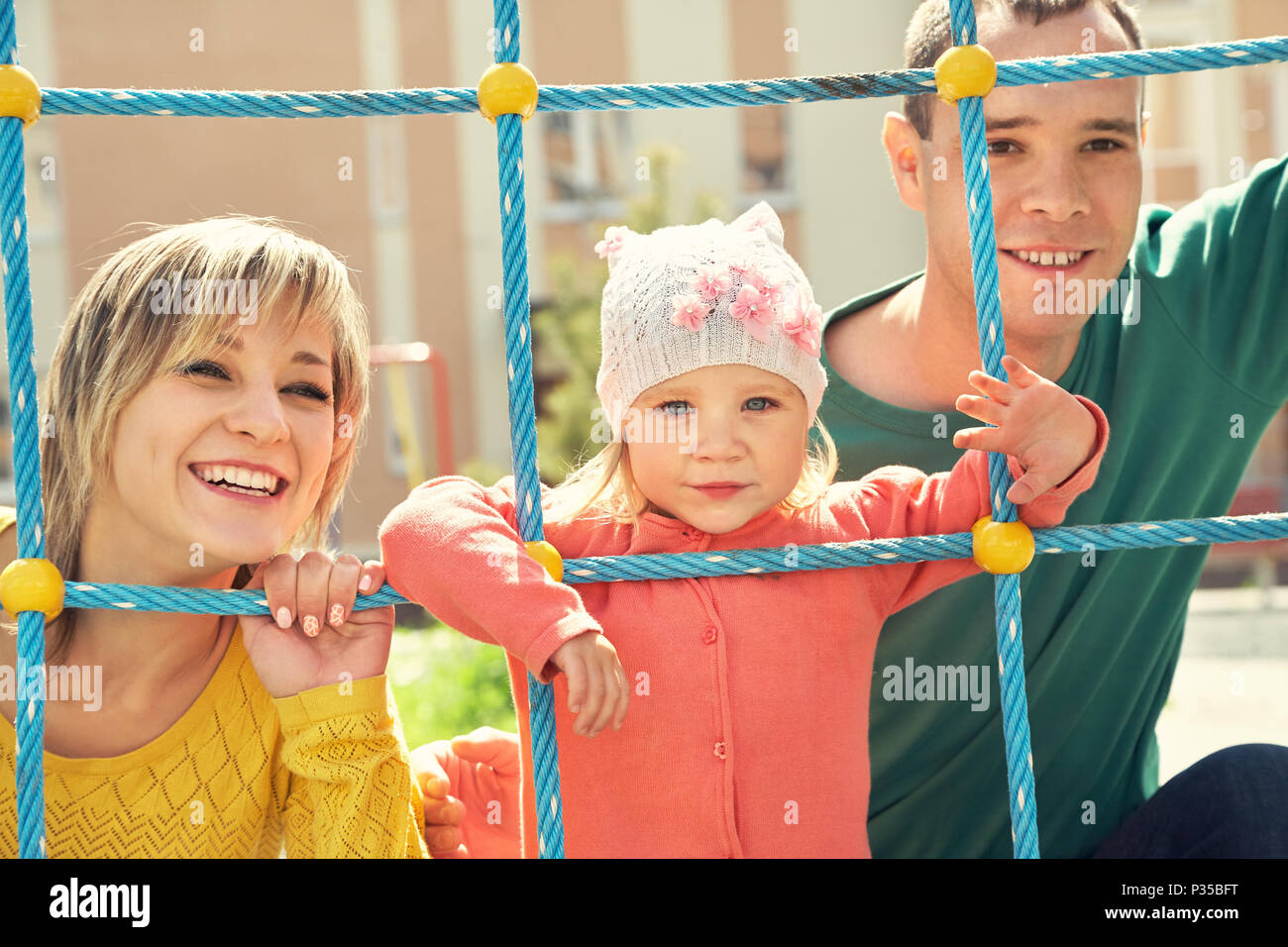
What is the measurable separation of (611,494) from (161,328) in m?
0.49

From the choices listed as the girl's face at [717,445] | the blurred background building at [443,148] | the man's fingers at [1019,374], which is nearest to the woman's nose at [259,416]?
the girl's face at [717,445]

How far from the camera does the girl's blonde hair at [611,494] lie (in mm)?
1368

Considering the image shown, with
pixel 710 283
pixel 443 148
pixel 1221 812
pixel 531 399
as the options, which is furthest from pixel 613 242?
pixel 443 148

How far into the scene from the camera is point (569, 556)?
1373 mm

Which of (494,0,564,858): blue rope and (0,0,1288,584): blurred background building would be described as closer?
(494,0,564,858): blue rope

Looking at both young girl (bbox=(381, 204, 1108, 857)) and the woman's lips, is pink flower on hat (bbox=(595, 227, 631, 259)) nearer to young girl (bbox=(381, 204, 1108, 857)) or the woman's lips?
young girl (bbox=(381, 204, 1108, 857))

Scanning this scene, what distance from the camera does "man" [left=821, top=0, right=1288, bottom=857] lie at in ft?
5.30

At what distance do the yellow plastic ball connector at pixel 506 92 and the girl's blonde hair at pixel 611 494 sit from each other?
0.35 metres

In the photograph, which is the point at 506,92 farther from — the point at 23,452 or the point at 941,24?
the point at 941,24

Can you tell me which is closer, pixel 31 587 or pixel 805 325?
pixel 31 587

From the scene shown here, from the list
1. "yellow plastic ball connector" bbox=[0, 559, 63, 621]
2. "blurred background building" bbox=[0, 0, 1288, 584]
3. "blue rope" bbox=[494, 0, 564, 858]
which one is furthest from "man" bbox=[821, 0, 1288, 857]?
"blurred background building" bbox=[0, 0, 1288, 584]

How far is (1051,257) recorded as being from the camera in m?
1.62

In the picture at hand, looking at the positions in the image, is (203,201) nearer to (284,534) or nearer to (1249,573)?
(1249,573)

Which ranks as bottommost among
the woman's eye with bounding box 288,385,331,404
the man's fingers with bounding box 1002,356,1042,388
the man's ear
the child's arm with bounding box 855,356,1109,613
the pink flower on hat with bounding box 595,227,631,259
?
the child's arm with bounding box 855,356,1109,613
